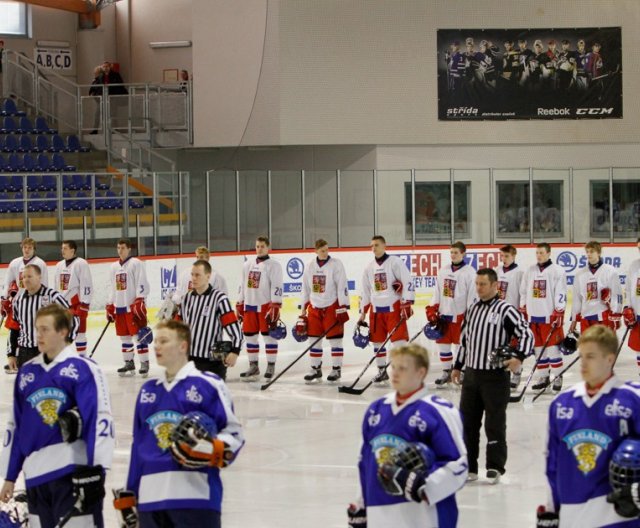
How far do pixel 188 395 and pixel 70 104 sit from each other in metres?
17.7

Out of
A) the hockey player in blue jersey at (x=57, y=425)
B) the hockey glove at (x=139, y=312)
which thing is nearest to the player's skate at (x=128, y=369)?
the hockey glove at (x=139, y=312)

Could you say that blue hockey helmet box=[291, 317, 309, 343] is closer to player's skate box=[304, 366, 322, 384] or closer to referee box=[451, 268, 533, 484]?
player's skate box=[304, 366, 322, 384]

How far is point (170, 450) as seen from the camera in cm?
449

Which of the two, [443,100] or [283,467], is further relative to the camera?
[443,100]

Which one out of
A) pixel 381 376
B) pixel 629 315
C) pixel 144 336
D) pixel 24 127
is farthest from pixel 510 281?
pixel 24 127

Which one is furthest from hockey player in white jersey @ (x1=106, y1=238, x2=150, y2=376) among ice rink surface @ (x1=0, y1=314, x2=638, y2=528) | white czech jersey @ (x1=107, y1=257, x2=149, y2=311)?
ice rink surface @ (x1=0, y1=314, x2=638, y2=528)

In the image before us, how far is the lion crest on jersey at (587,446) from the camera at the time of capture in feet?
14.2

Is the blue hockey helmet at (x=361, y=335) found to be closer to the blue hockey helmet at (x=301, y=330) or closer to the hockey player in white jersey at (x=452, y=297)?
the blue hockey helmet at (x=301, y=330)

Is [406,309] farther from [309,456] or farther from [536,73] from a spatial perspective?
[536,73]

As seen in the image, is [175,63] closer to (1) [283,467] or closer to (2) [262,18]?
(2) [262,18]

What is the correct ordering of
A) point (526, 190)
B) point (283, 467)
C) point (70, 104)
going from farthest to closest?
point (70, 104)
point (526, 190)
point (283, 467)

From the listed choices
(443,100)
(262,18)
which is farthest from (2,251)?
(443,100)

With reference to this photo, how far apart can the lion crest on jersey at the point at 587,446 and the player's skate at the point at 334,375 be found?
797 centimetres

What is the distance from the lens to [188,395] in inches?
180
